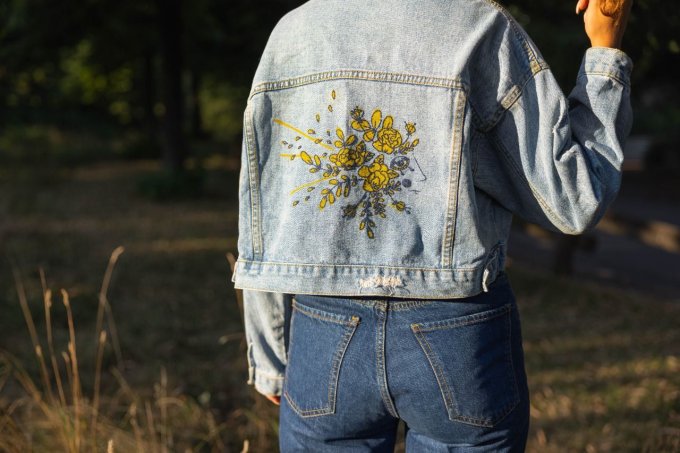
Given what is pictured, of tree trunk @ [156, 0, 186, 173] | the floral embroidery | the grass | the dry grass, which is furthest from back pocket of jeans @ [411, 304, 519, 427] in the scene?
tree trunk @ [156, 0, 186, 173]

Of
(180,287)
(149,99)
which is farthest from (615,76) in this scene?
(149,99)

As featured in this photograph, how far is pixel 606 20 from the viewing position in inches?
55.1

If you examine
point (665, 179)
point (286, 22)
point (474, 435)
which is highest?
point (286, 22)

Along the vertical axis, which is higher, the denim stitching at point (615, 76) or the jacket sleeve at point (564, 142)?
the denim stitching at point (615, 76)

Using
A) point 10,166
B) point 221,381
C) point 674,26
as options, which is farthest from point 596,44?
point 10,166

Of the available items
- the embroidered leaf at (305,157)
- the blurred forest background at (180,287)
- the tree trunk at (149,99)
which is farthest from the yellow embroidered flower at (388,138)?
the tree trunk at (149,99)

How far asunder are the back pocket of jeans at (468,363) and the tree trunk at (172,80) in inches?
453

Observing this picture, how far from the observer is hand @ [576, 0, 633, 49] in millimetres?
1381

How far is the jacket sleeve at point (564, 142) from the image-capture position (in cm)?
132

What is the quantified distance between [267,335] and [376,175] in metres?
0.50

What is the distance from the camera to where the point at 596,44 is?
141 centimetres

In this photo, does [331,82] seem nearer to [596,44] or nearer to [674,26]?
[596,44]

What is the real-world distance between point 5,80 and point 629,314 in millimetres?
5017

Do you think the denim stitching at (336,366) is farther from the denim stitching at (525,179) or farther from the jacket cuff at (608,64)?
the jacket cuff at (608,64)
